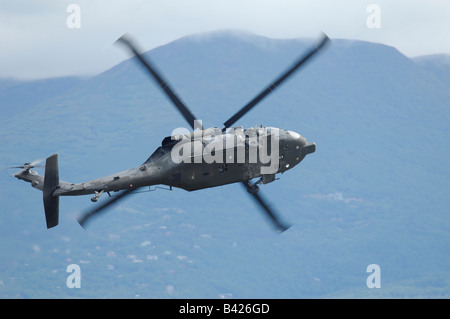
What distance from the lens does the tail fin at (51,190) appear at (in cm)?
5409

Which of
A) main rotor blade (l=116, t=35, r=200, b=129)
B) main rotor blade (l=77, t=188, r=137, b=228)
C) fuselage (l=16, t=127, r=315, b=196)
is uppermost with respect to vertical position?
main rotor blade (l=116, t=35, r=200, b=129)

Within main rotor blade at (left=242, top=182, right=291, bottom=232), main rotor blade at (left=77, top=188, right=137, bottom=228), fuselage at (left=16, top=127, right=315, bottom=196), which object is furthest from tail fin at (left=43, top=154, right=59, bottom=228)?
main rotor blade at (left=242, top=182, right=291, bottom=232)

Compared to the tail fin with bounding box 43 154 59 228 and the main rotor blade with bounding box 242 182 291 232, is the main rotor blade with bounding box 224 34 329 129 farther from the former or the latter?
the tail fin with bounding box 43 154 59 228

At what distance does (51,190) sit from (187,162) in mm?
8904

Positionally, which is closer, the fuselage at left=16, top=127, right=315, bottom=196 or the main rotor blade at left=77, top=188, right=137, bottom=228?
the fuselage at left=16, top=127, right=315, bottom=196

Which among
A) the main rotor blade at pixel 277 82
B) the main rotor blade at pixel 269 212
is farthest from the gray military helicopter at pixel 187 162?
the main rotor blade at pixel 269 212

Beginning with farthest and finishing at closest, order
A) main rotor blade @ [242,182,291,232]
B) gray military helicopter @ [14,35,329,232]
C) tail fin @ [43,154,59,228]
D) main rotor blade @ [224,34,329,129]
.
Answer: main rotor blade @ [242,182,291,232] < main rotor blade @ [224,34,329,129] < gray military helicopter @ [14,35,329,232] < tail fin @ [43,154,59,228]

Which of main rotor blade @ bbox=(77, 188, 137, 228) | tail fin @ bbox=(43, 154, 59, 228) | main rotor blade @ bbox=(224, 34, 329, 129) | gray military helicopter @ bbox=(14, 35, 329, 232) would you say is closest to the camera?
tail fin @ bbox=(43, 154, 59, 228)

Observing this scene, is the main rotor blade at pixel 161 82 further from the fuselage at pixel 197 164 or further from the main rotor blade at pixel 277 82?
the main rotor blade at pixel 277 82

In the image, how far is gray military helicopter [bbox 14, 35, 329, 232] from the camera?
54.6 metres

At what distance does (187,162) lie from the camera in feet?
180
